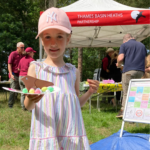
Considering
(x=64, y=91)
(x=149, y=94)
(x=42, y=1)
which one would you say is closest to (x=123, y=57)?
(x=149, y=94)

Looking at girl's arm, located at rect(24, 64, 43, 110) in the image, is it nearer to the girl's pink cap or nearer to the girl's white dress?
the girl's white dress

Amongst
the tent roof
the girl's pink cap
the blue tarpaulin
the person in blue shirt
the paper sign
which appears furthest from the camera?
the tent roof

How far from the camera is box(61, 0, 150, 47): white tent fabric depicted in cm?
503

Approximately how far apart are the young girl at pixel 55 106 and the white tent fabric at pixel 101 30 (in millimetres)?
3811

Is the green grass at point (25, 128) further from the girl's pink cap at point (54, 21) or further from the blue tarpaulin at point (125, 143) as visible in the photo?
the girl's pink cap at point (54, 21)

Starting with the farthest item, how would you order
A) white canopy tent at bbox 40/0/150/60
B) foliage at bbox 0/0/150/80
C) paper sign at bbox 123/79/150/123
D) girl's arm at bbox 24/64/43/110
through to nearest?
foliage at bbox 0/0/150/80 < white canopy tent at bbox 40/0/150/60 < paper sign at bbox 123/79/150/123 < girl's arm at bbox 24/64/43/110

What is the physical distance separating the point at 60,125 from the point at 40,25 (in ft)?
1.94

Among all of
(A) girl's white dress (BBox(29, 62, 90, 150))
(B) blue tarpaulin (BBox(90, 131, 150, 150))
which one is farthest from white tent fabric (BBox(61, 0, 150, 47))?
(A) girl's white dress (BBox(29, 62, 90, 150))

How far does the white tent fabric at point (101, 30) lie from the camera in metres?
5.03

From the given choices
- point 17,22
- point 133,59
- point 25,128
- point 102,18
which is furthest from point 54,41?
point 17,22

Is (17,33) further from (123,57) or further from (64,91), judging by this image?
(64,91)

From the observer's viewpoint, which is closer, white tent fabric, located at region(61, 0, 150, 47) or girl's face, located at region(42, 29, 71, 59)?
girl's face, located at region(42, 29, 71, 59)

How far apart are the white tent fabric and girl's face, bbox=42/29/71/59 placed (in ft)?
12.5

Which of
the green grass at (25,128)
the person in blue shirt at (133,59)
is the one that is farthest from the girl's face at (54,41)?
the person in blue shirt at (133,59)
